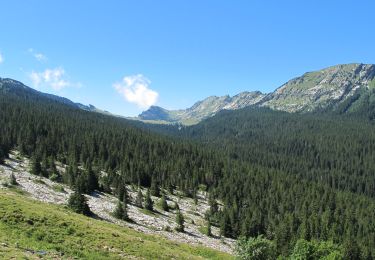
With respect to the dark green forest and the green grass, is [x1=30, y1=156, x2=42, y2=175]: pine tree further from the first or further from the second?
the green grass

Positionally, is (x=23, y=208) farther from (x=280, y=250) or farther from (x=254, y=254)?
(x=280, y=250)

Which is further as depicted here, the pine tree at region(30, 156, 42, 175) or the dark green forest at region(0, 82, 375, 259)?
the dark green forest at region(0, 82, 375, 259)

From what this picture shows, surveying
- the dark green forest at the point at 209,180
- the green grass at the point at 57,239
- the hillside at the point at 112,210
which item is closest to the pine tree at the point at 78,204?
the hillside at the point at 112,210

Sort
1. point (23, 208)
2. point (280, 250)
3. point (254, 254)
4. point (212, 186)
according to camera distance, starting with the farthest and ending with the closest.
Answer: point (212, 186), point (280, 250), point (254, 254), point (23, 208)

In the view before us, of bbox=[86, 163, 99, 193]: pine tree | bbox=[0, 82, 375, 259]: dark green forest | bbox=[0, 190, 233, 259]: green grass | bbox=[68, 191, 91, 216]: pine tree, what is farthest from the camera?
bbox=[0, 82, 375, 259]: dark green forest

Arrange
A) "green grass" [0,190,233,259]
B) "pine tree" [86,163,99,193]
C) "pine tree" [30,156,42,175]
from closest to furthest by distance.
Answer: "green grass" [0,190,233,259]
"pine tree" [86,163,99,193]
"pine tree" [30,156,42,175]

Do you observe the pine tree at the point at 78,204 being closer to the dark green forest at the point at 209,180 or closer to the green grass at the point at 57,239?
the green grass at the point at 57,239

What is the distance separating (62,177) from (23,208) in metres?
52.6

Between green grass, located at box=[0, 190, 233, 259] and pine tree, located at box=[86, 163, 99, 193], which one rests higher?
green grass, located at box=[0, 190, 233, 259]

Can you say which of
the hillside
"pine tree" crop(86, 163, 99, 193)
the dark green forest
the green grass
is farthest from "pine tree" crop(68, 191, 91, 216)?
"pine tree" crop(86, 163, 99, 193)

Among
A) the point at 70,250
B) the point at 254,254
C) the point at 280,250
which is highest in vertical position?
the point at 70,250

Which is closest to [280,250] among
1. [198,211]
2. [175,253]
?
[198,211]

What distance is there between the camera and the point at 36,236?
36125 millimetres

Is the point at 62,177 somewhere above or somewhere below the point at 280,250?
above
